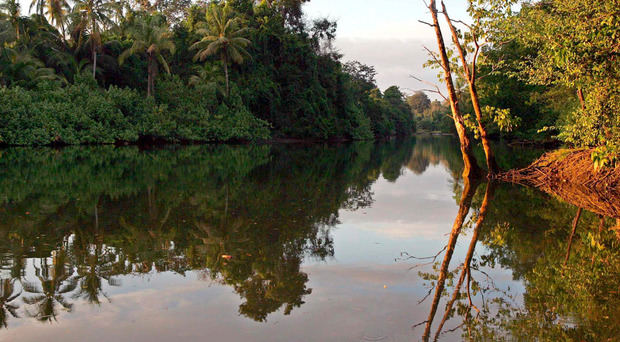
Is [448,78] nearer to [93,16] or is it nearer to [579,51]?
[579,51]

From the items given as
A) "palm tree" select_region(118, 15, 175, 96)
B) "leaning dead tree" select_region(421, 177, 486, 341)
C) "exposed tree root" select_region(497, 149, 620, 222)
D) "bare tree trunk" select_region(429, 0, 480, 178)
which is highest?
"palm tree" select_region(118, 15, 175, 96)

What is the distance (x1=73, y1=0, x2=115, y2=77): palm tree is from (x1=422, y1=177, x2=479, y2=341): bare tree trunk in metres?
33.0

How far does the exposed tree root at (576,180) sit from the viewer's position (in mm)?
10984

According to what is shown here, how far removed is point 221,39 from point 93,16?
10622 mm

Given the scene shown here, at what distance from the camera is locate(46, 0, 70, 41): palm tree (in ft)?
120

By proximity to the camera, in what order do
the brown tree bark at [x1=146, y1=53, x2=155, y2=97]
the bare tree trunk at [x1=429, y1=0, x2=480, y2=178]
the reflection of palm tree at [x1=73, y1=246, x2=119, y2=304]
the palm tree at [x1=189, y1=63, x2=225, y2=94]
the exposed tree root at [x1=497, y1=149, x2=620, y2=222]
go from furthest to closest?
the palm tree at [x1=189, y1=63, x2=225, y2=94] < the brown tree bark at [x1=146, y1=53, x2=155, y2=97] < the bare tree trunk at [x1=429, y1=0, x2=480, y2=178] < the exposed tree root at [x1=497, y1=149, x2=620, y2=222] < the reflection of palm tree at [x1=73, y1=246, x2=119, y2=304]

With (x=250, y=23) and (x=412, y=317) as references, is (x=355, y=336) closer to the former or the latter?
(x=412, y=317)

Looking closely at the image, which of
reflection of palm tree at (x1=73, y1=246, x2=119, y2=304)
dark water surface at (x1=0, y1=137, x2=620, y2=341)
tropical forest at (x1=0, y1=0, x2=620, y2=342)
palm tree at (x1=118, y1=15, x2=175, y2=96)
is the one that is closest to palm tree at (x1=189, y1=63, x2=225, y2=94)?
palm tree at (x1=118, y1=15, x2=175, y2=96)

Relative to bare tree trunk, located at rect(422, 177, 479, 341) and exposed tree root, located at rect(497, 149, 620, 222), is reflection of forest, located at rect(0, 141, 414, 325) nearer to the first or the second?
bare tree trunk, located at rect(422, 177, 479, 341)

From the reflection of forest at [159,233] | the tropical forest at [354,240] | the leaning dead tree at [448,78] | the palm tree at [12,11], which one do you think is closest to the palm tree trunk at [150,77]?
the palm tree at [12,11]

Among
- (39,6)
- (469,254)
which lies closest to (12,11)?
(39,6)

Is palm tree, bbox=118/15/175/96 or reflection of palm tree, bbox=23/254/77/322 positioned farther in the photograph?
palm tree, bbox=118/15/175/96

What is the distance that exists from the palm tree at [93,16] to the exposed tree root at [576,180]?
33.4 m

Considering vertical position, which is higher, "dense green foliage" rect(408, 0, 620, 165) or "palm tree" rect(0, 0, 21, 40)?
"palm tree" rect(0, 0, 21, 40)
